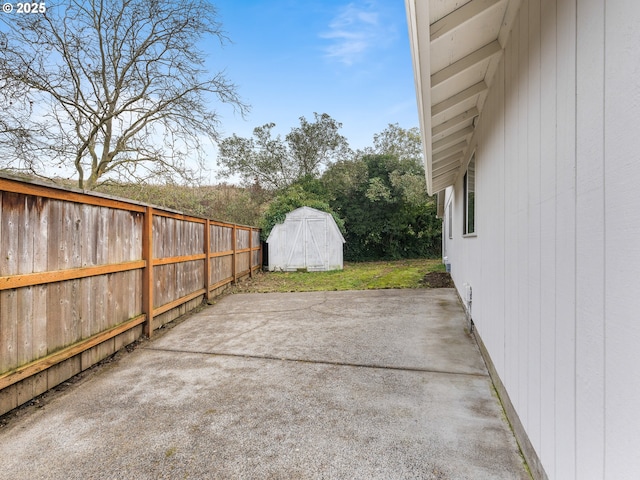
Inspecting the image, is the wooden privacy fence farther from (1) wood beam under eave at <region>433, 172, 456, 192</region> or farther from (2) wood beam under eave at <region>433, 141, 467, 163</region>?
(1) wood beam under eave at <region>433, 172, 456, 192</region>

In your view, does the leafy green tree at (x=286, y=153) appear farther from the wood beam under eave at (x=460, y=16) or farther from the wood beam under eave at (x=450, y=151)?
the wood beam under eave at (x=460, y=16)

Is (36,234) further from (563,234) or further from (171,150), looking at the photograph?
(171,150)

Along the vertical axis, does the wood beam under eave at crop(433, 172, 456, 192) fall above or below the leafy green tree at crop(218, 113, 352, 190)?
below

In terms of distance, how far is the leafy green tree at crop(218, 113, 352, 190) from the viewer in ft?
60.4

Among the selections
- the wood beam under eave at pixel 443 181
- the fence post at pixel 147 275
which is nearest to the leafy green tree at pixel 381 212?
the wood beam under eave at pixel 443 181

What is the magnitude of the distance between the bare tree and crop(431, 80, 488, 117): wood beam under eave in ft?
17.4

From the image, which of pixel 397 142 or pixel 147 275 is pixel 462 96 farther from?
pixel 397 142

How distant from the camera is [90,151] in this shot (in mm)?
6523

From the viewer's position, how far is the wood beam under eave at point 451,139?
4.45m

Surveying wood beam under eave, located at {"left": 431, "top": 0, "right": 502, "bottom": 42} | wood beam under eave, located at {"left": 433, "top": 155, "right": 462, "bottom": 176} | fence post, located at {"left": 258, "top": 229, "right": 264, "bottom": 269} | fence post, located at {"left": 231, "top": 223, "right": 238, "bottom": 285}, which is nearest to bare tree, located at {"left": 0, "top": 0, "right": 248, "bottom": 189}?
fence post, located at {"left": 231, "top": 223, "right": 238, "bottom": 285}

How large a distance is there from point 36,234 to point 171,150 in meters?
4.78

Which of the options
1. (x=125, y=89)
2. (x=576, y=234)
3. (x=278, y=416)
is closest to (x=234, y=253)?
(x=125, y=89)

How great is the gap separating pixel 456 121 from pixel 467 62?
137 centimetres

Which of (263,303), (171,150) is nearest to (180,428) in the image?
(263,303)
